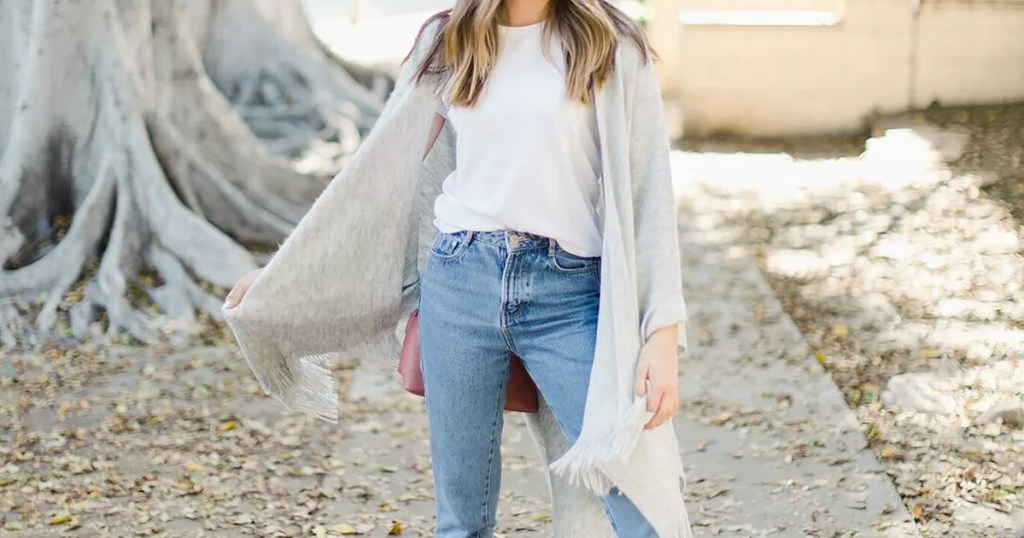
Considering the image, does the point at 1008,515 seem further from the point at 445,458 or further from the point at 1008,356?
the point at 445,458

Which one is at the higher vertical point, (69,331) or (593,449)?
(593,449)

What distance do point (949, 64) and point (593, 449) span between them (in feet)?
28.8

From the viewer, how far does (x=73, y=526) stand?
14.6 ft

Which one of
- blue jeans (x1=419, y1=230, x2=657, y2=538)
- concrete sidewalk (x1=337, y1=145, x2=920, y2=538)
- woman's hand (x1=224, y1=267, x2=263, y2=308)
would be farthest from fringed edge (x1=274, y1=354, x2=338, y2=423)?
concrete sidewalk (x1=337, y1=145, x2=920, y2=538)

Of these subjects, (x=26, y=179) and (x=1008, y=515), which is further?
(x=26, y=179)

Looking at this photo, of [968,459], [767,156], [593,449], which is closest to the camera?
[593,449]

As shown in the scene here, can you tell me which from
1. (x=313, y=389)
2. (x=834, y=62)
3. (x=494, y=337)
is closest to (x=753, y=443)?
(x=313, y=389)

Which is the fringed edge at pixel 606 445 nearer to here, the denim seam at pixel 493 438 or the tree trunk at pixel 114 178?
the denim seam at pixel 493 438

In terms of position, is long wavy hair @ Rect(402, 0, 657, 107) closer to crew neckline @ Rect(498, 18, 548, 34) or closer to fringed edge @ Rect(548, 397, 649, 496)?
crew neckline @ Rect(498, 18, 548, 34)

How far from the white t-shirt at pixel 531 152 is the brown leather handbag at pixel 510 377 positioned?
12.6 inches

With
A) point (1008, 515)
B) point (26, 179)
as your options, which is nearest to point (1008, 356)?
point (1008, 515)

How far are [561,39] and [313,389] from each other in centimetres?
109

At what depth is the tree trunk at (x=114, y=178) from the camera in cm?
670

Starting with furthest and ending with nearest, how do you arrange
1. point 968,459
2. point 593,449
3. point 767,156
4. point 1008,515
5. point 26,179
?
1. point 767,156
2. point 26,179
3. point 968,459
4. point 1008,515
5. point 593,449
